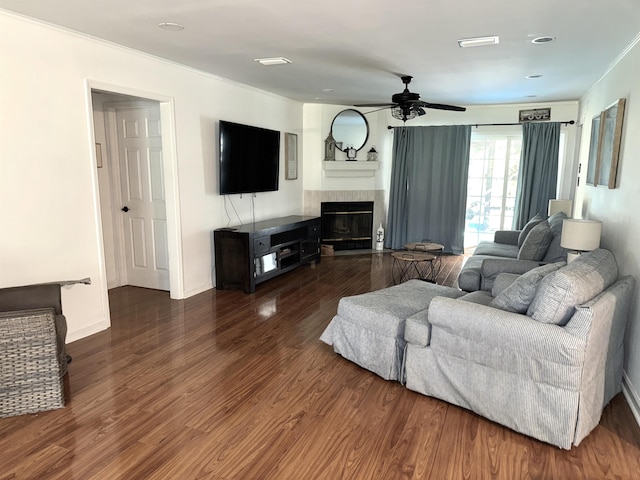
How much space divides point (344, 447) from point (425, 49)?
126 inches

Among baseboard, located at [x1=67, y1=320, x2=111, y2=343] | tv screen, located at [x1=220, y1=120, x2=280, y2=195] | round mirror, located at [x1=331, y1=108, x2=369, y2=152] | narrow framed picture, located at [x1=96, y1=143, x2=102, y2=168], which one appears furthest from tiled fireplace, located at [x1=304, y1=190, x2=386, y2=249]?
baseboard, located at [x1=67, y1=320, x2=111, y2=343]

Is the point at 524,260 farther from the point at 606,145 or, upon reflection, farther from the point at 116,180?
the point at 116,180

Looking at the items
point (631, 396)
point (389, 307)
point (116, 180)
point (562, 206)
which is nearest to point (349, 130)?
point (562, 206)

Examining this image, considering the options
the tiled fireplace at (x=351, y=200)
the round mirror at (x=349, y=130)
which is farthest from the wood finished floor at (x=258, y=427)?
the round mirror at (x=349, y=130)

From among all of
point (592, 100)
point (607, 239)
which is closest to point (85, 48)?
point (607, 239)

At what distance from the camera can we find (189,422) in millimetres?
2469

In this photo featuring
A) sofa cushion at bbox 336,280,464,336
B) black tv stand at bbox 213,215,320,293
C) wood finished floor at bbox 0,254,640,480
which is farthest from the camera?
black tv stand at bbox 213,215,320,293

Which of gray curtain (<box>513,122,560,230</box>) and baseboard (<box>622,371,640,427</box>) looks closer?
baseboard (<box>622,371,640,427</box>)

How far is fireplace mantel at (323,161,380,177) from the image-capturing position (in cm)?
718

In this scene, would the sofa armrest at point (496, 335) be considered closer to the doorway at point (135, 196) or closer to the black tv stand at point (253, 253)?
the black tv stand at point (253, 253)

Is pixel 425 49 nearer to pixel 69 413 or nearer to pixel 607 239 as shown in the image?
pixel 607 239

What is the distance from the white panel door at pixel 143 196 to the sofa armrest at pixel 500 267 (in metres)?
3.48

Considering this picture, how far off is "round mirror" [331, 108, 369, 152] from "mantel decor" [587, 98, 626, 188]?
11.5ft

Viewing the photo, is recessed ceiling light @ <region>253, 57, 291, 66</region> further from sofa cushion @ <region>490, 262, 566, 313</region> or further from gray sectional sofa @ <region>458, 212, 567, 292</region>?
sofa cushion @ <region>490, 262, 566, 313</region>
